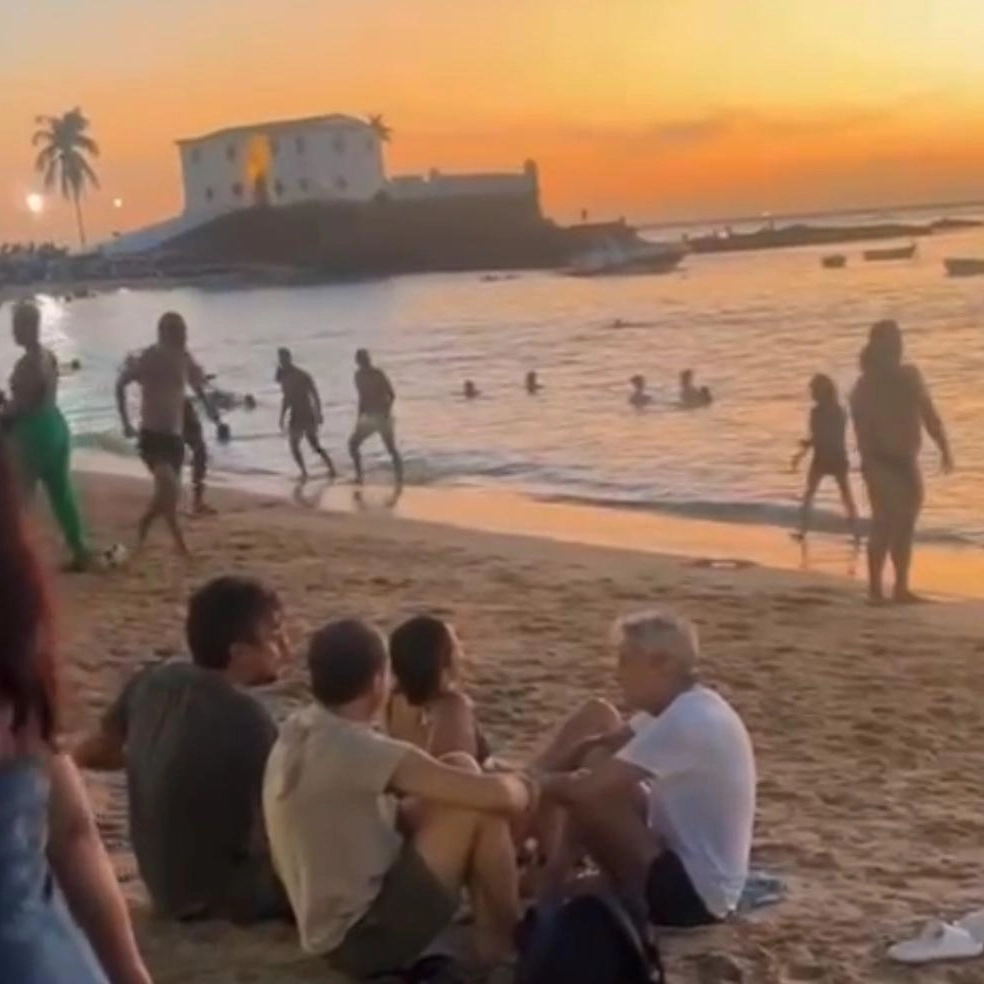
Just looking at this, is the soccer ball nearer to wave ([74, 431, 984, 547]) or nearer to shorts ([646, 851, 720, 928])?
wave ([74, 431, 984, 547])

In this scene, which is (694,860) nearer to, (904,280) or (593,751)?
(593,751)

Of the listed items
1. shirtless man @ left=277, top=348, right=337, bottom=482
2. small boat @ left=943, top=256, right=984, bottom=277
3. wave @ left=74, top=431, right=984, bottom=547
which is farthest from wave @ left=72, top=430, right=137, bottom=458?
small boat @ left=943, top=256, right=984, bottom=277

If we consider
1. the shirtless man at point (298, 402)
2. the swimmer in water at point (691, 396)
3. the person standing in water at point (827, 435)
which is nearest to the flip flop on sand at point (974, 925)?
the person standing in water at point (827, 435)

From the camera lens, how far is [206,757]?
15.3 feet

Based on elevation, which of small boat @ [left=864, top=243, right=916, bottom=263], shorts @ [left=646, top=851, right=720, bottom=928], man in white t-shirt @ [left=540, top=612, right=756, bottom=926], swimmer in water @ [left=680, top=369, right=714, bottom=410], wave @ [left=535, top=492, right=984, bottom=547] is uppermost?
man in white t-shirt @ [left=540, top=612, right=756, bottom=926]

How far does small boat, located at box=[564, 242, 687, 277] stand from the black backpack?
98.4m

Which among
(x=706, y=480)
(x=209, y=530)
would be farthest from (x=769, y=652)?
(x=706, y=480)

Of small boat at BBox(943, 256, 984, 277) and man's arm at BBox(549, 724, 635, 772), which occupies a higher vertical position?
man's arm at BBox(549, 724, 635, 772)

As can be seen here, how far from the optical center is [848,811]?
6.21 m

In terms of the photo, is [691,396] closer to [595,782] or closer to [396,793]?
[595,782]

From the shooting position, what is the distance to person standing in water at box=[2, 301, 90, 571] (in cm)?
1009

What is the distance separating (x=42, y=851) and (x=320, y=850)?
232cm

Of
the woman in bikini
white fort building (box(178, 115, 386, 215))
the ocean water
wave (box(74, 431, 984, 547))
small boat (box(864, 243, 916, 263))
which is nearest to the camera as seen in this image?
the woman in bikini

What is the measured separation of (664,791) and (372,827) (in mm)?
768
